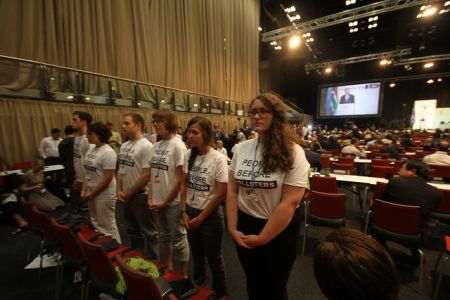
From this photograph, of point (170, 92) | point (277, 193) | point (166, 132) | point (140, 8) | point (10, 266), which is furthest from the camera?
point (170, 92)

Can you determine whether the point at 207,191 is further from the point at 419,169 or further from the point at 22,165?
the point at 22,165

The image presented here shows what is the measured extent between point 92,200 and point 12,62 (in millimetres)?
4160

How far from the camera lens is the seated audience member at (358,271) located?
0.57m

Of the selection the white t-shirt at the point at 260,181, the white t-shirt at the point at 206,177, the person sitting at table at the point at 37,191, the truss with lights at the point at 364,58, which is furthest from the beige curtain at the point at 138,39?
the white t-shirt at the point at 260,181

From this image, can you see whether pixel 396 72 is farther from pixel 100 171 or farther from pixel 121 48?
pixel 100 171

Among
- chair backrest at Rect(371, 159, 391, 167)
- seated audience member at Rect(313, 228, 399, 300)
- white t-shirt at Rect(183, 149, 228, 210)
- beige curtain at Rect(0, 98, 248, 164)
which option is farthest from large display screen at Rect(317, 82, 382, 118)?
seated audience member at Rect(313, 228, 399, 300)

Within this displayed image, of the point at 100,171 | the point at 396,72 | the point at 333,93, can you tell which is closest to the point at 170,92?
the point at 100,171

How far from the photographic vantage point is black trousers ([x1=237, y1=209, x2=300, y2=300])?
1.20 m

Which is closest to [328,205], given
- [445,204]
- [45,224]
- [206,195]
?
[445,204]

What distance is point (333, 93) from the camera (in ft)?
54.7

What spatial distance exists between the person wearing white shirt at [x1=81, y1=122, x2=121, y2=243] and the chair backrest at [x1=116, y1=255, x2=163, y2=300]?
1.27m

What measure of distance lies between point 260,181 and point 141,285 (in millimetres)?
878

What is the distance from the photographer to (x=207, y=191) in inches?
70.6

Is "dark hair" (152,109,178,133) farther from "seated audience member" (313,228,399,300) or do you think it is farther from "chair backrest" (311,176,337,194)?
"chair backrest" (311,176,337,194)
